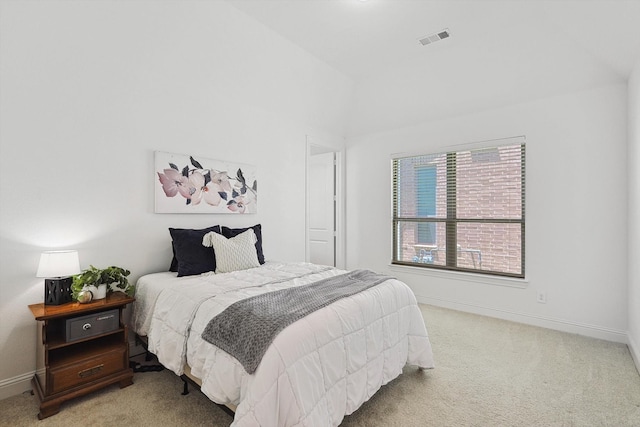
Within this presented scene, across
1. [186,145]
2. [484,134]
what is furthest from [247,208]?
[484,134]

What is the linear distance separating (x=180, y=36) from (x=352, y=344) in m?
2.77

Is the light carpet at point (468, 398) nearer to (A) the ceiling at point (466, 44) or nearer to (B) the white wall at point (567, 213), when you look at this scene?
(B) the white wall at point (567, 213)

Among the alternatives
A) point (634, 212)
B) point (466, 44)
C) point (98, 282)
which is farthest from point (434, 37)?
point (98, 282)

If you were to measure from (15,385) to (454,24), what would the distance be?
450cm

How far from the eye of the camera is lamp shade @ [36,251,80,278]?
2.12 metres

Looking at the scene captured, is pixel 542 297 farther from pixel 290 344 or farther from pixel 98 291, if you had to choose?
pixel 98 291

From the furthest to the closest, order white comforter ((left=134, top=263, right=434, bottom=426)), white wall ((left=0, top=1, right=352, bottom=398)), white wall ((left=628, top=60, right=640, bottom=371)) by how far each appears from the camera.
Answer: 1. white wall ((left=628, top=60, right=640, bottom=371))
2. white wall ((left=0, top=1, right=352, bottom=398))
3. white comforter ((left=134, top=263, right=434, bottom=426))

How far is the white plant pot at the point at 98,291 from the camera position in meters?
2.26

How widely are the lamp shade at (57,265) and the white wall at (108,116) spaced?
261 mm

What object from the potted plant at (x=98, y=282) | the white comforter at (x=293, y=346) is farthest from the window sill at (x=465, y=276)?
the potted plant at (x=98, y=282)

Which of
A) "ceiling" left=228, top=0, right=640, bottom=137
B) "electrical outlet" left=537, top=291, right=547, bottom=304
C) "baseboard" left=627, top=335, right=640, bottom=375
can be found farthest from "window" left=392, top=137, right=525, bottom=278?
"baseboard" left=627, top=335, right=640, bottom=375

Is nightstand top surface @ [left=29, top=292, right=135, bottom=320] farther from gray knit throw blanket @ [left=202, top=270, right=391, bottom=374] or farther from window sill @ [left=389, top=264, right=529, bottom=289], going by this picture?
window sill @ [left=389, top=264, right=529, bottom=289]

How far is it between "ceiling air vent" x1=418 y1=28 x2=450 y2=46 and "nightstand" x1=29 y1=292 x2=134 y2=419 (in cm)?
353

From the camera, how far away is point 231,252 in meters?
2.89
